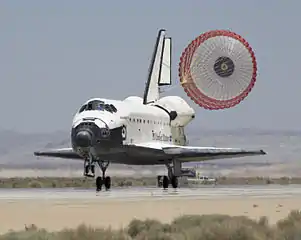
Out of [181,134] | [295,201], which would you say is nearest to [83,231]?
[295,201]

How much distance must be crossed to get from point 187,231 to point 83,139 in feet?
70.3

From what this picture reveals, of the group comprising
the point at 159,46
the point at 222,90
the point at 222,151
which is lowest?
the point at 222,151

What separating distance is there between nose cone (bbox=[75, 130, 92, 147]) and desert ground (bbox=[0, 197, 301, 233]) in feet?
32.4

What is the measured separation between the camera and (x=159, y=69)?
2251 inches

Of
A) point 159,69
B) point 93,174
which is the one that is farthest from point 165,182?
point 159,69

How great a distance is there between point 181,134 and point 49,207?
1129 inches

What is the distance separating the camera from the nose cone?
4025 centimetres

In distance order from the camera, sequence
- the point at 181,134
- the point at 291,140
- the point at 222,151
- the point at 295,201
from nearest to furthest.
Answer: the point at 295,201 → the point at 222,151 → the point at 181,134 → the point at 291,140

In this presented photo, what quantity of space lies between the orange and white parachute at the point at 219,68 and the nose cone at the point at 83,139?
1016 cm

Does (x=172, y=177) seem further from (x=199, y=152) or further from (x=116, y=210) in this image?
(x=116, y=210)

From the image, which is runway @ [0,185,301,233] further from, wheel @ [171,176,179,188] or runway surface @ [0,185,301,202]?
wheel @ [171,176,179,188]

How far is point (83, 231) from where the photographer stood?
1855 cm

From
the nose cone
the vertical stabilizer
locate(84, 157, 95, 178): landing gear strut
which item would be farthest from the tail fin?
the nose cone

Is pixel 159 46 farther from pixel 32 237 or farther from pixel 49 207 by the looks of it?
pixel 32 237
